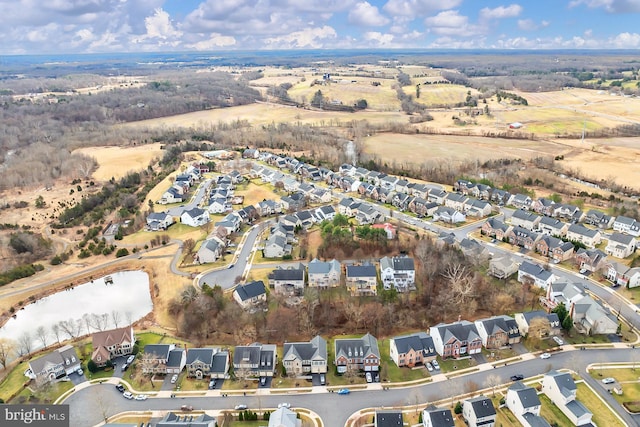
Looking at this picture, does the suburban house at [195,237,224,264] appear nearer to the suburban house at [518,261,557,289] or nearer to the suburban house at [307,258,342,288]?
the suburban house at [307,258,342,288]

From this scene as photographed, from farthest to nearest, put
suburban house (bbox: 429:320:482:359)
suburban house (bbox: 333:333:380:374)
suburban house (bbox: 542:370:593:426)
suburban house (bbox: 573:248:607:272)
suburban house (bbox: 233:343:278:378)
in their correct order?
suburban house (bbox: 573:248:607:272) < suburban house (bbox: 429:320:482:359) < suburban house (bbox: 333:333:380:374) < suburban house (bbox: 233:343:278:378) < suburban house (bbox: 542:370:593:426)

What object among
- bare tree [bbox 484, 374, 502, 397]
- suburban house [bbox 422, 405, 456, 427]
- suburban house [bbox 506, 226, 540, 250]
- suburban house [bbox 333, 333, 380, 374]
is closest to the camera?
suburban house [bbox 422, 405, 456, 427]

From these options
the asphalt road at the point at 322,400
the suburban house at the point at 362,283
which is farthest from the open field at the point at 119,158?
the asphalt road at the point at 322,400

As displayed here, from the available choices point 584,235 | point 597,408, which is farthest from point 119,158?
point 597,408

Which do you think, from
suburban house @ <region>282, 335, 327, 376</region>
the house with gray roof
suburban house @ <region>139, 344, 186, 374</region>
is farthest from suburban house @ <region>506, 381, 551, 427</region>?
suburban house @ <region>139, 344, 186, 374</region>

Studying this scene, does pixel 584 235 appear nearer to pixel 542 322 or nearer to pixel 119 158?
pixel 542 322

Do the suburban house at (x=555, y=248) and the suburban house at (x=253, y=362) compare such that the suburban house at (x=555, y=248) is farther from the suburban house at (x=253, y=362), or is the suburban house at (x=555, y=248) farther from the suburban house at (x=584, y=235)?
the suburban house at (x=253, y=362)
